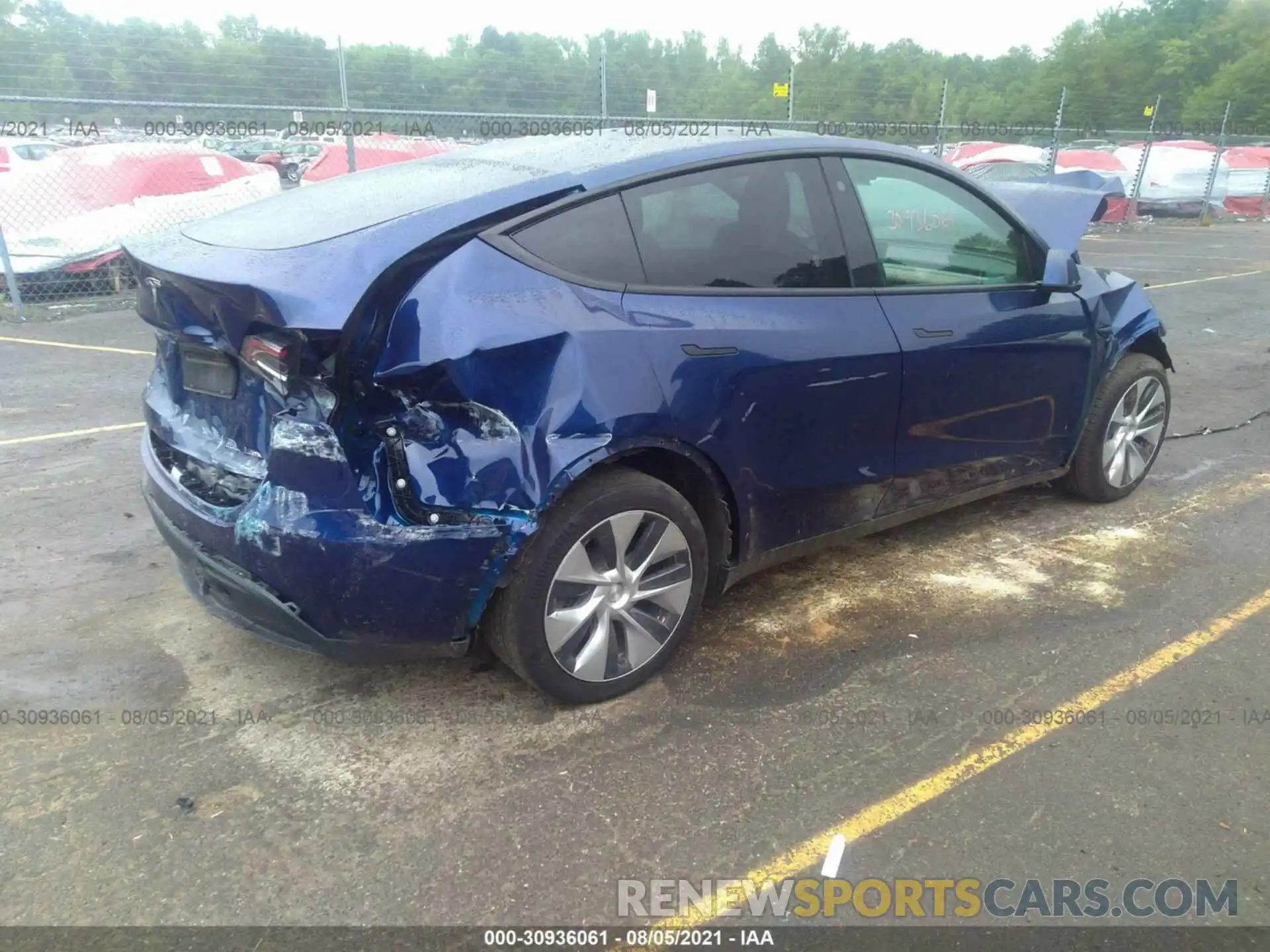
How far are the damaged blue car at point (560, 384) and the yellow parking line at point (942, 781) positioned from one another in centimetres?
83

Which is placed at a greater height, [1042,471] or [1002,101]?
[1002,101]

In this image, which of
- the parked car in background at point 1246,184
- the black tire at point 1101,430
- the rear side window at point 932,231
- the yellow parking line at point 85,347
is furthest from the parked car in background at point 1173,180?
the yellow parking line at point 85,347

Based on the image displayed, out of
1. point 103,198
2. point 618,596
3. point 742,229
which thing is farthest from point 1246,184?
point 618,596

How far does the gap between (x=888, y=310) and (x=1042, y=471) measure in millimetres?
1414

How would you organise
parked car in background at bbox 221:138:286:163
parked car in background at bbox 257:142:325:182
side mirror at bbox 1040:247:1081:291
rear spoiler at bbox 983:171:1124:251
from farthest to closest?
parked car in background at bbox 257:142:325:182 → parked car in background at bbox 221:138:286:163 → rear spoiler at bbox 983:171:1124:251 → side mirror at bbox 1040:247:1081:291

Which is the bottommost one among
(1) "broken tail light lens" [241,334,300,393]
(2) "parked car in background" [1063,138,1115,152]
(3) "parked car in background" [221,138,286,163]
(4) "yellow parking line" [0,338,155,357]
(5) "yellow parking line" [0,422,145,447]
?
(4) "yellow parking line" [0,338,155,357]

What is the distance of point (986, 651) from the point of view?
336cm

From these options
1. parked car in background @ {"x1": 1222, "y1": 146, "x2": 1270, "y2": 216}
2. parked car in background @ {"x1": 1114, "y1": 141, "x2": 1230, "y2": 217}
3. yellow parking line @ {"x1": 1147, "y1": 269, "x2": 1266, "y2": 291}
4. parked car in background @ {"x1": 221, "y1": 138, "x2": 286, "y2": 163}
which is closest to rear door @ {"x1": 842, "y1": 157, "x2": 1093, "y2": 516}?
yellow parking line @ {"x1": 1147, "y1": 269, "x2": 1266, "y2": 291}

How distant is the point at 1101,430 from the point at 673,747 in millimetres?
2850

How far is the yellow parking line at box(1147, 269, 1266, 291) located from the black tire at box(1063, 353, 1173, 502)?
815 cm

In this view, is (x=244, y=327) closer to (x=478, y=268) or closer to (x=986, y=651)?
(x=478, y=268)

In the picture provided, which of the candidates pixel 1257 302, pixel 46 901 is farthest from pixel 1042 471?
pixel 1257 302

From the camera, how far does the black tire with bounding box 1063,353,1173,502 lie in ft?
14.7

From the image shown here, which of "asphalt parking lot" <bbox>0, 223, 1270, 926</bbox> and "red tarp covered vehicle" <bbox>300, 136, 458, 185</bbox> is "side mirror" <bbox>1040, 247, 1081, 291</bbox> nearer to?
"asphalt parking lot" <bbox>0, 223, 1270, 926</bbox>
